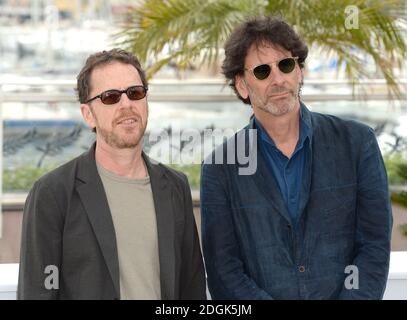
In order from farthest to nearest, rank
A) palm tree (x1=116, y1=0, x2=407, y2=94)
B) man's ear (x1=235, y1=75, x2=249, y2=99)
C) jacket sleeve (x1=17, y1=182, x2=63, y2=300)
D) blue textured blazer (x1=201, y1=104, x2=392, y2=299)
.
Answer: palm tree (x1=116, y1=0, x2=407, y2=94) → man's ear (x1=235, y1=75, x2=249, y2=99) → blue textured blazer (x1=201, y1=104, x2=392, y2=299) → jacket sleeve (x1=17, y1=182, x2=63, y2=300)

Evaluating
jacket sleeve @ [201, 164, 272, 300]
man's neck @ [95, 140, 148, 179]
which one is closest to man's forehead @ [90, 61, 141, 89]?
man's neck @ [95, 140, 148, 179]

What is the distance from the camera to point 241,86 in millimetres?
2748

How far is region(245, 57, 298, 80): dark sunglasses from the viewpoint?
2.62 metres

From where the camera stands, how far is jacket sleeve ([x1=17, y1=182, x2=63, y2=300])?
230 centimetres

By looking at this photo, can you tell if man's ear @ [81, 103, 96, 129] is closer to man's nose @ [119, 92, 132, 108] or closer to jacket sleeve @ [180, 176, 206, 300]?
man's nose @ [119, 92, 132, 108]

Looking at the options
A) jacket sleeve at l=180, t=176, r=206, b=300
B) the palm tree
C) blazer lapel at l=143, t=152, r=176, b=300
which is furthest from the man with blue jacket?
the palm tree

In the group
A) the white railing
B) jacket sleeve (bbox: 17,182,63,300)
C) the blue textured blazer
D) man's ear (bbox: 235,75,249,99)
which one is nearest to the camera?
jacket sleeve (bbox: 17,182,63,300)

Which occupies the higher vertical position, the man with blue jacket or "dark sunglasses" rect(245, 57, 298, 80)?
"dark sunglasses" rect(245, 57, 298, 80)

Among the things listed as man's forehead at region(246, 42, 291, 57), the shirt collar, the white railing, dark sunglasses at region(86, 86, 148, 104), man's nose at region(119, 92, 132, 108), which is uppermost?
man's forehead at region(246, 42, 291, 57)

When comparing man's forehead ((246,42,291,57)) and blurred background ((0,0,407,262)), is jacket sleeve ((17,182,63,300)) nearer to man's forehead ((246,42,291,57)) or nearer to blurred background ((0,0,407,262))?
man's forehead ((246,42,291,57))

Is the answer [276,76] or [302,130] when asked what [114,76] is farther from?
[302,130]

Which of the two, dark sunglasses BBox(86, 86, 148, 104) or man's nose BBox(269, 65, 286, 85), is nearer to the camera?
dark sunglasses BBox(86, 86, 148, 104)

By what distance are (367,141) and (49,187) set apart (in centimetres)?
108

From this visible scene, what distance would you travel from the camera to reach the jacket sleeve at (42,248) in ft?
7.54
